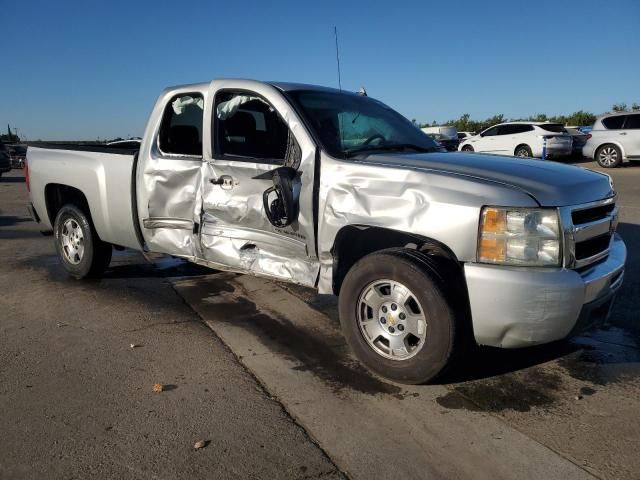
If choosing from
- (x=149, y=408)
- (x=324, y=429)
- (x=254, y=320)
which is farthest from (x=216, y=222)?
(x=324, y=429)

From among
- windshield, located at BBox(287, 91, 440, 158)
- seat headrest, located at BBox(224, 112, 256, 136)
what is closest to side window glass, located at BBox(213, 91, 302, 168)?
seat headrest, located at BBox(224, 112, 256, 136)

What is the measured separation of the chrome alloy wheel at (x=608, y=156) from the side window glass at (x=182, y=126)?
54.9ft

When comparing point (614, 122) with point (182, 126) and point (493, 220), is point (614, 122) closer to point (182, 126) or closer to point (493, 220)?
point (182, 126)

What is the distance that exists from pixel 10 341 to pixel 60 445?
179 cm

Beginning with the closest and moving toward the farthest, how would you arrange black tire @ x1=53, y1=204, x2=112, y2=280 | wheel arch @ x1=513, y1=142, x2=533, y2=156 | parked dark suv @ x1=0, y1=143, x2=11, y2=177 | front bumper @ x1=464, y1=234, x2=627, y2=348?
front bumper @ x1=464, y1=234, x2=627, y2=348
black tire @ x1=53, y1=204, x2=112, y2=280
wheel arch @ x1=513, y1=142, x2=533, y2=156
parked dark suv @ x1=0, y1=143, x2=11, y2=177

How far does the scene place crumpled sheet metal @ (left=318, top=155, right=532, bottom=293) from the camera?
3.04 metres

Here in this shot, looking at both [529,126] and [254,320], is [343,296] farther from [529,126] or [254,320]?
[529,126]

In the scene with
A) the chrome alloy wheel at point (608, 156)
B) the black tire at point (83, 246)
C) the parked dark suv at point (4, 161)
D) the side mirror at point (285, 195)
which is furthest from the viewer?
the parked dark suv at point (4, 161)

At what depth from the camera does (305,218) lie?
376 cm

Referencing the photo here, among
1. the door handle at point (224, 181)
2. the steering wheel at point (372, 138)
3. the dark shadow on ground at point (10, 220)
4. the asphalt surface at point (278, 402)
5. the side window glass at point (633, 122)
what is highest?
the side window glass at point (633, 122)

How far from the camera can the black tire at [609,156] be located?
17.6 m

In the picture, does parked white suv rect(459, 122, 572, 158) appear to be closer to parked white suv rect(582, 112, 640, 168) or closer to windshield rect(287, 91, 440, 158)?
parked white suv rect(582, 112, 640, 168)

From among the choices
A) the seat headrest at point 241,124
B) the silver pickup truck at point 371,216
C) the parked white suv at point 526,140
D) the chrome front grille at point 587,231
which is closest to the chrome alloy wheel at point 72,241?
the silver pickup truck at point 371,216

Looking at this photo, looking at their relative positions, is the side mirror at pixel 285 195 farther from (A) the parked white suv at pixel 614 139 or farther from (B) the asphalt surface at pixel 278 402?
(A) the parked white suv at pixel 614 139
